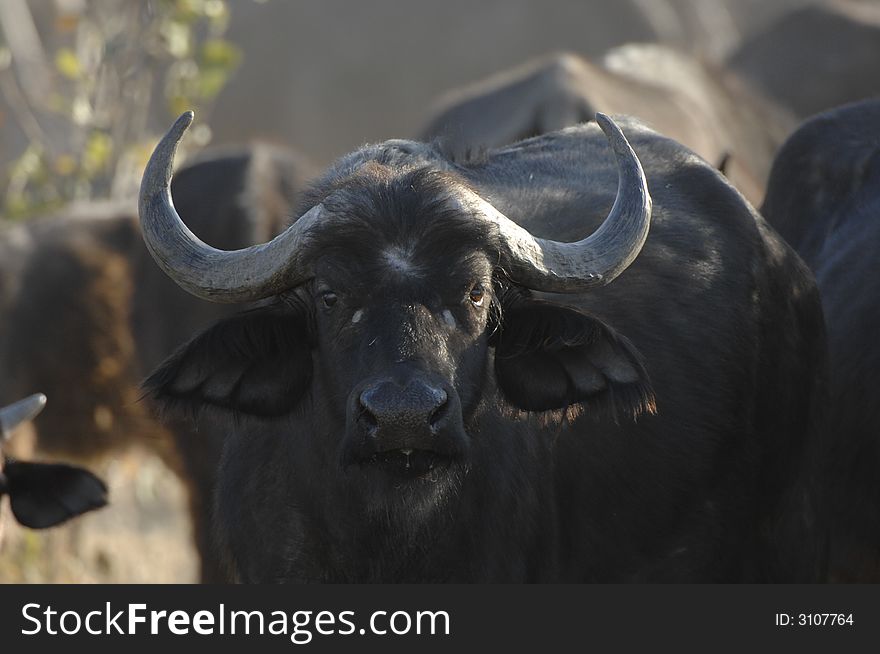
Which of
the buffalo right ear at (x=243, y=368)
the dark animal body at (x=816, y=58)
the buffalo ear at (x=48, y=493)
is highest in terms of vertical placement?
the dark animal body at (x=816, y=58)

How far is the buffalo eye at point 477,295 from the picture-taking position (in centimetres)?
447

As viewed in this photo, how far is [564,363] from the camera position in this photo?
474cm

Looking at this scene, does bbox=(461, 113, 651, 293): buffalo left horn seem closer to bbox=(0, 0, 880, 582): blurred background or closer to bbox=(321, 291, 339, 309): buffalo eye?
bbox=(321, 291, 339, 309): buffalo eye

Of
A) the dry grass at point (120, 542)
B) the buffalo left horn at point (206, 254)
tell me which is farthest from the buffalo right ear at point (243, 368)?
the dry grass at point (120, 542)

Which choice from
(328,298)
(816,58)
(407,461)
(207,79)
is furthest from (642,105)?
(407,461)

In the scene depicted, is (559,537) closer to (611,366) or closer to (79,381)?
(611,366)

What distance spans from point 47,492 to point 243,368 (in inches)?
45.7

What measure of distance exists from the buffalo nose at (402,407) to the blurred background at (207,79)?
2.03m

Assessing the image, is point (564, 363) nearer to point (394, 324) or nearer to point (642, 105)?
point (394, 324)

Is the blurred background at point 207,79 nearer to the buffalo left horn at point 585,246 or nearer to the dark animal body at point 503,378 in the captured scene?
the dark animal body at point 503,378

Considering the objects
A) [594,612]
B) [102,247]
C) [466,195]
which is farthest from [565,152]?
[102,247]

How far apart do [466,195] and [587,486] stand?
1138 mm

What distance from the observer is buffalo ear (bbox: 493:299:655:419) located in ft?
15.3

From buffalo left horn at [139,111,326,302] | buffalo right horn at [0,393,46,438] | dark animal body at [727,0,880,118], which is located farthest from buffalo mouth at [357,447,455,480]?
dark animal body at [727,0,880,118]
